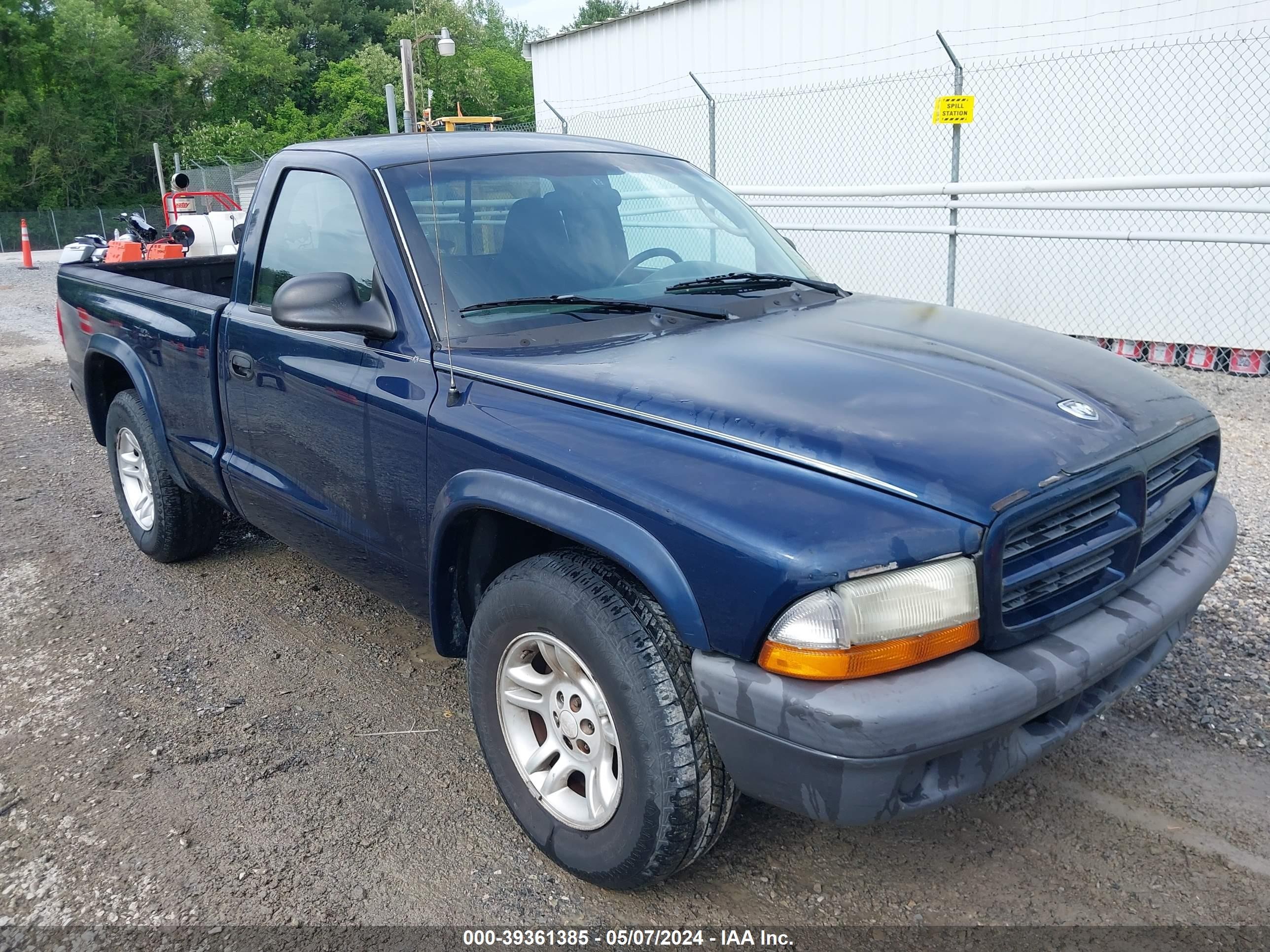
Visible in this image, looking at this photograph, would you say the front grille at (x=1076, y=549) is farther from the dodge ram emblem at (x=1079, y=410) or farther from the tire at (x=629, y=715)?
the tire at (x=629, y=715)

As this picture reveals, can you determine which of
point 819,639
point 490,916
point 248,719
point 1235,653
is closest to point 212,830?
point 248,719

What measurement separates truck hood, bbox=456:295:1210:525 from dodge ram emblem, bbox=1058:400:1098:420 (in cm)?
2

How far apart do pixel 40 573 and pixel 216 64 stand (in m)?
52.6

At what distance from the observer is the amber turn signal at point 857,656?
197 cm

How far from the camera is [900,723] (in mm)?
1918

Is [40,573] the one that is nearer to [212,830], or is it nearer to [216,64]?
[212,830]

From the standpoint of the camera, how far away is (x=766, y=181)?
11.8 meters

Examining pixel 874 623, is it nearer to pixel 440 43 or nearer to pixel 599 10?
pixel 440 43

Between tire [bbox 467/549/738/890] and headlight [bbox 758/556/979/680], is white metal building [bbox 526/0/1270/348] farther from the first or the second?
tire [bbox 467/549/738/890]

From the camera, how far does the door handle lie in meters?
3.53

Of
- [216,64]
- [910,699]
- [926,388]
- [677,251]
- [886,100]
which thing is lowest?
[910,699]

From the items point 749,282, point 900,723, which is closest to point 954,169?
point 749,282

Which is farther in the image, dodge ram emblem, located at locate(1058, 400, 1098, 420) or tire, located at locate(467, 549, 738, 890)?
dodge ram emblem, located at locate(1058, 400, 1098, 420)

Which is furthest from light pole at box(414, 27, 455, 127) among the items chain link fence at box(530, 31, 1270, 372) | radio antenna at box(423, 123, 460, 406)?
chain link fence at box(530, 31, 1270, 372)
